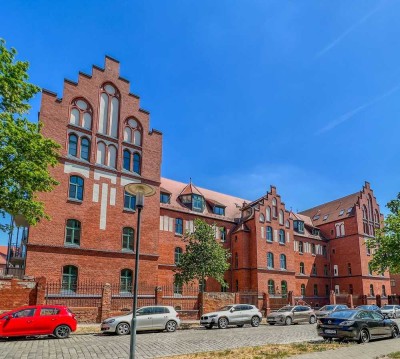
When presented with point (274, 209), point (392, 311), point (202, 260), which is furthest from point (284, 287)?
point (202, 260)

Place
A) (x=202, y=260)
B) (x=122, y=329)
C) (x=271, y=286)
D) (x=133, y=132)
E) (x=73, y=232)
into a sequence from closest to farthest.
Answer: (x=122, y=329) < (x=73, y=232) < (x=202, y=260) < (x=133, y=132) < (x=271, y=286)

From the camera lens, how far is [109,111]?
3022 centimetres

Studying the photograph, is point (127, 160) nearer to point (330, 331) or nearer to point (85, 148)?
point (85, 148)

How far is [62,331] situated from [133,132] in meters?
18.4

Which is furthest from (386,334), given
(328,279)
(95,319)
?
(328,279)

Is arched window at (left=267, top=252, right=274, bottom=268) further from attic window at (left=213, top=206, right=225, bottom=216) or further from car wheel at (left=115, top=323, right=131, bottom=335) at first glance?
car wheel at (left=115, top=323, right=131, bottom=335)

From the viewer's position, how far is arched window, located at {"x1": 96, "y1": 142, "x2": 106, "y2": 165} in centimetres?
2900

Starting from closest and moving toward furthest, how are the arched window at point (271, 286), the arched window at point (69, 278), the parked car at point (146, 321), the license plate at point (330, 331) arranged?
the license plate at point (330, 331) → the parked car at point (146, 321) → the arched window at point (69, 278) → the arched window at point (271, 286)

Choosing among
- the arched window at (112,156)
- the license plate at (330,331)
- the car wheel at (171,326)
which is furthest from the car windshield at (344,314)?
the arched window at (112,156)

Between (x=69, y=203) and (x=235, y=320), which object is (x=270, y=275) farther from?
(x=69, y=203)

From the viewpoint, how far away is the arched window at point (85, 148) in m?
28.4

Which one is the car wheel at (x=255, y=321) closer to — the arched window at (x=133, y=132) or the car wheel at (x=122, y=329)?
the car wheel at (x=122, y=329)

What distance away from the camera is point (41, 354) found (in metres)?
11.8

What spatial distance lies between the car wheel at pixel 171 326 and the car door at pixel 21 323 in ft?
22.9
